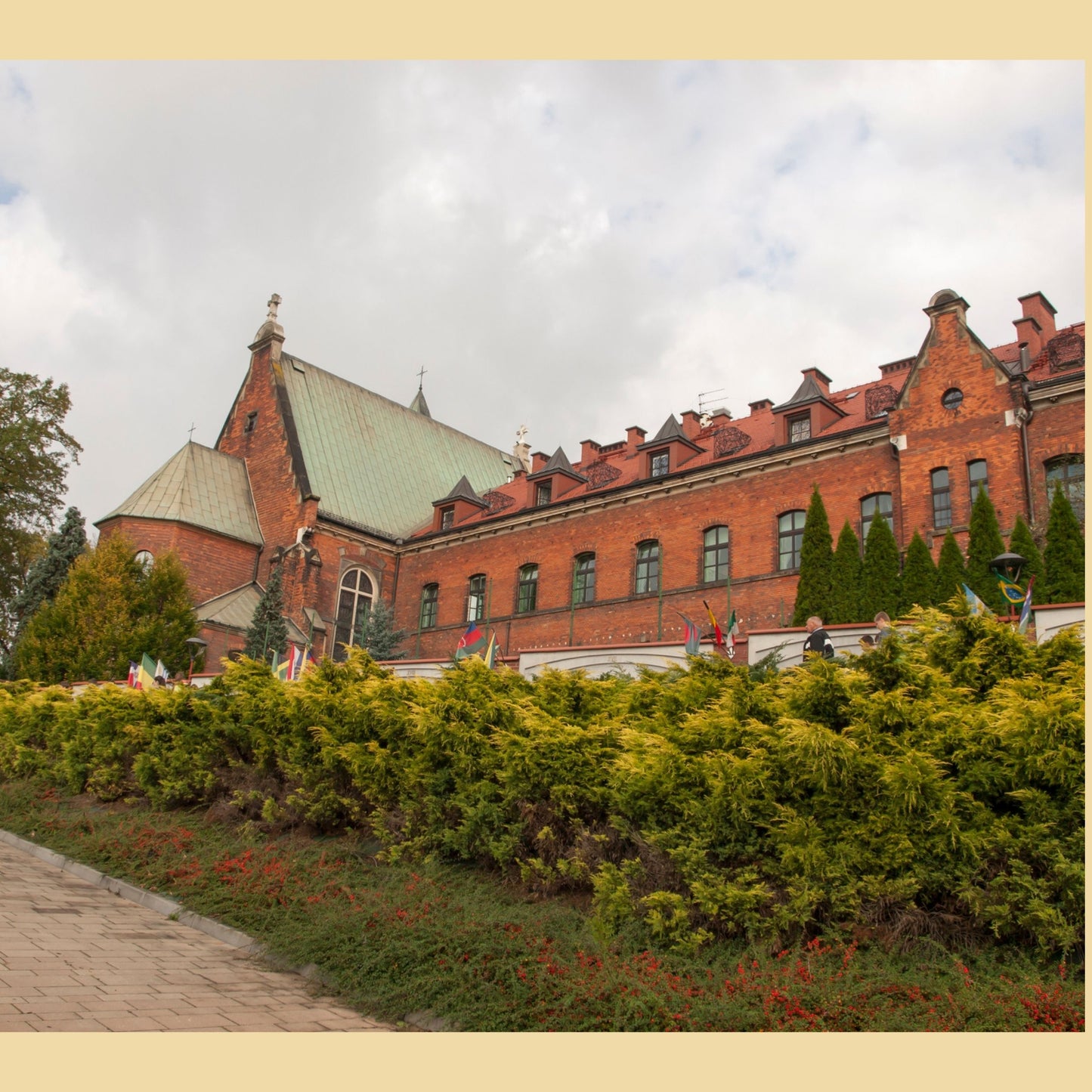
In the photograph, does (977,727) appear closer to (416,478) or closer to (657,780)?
(657,780)

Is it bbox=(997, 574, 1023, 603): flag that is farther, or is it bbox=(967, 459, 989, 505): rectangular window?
bbox=(967, 459, 989, 505): rectangular window

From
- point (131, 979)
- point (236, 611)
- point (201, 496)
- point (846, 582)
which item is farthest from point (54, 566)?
point (131, 979)

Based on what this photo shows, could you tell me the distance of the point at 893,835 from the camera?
623 centimetres

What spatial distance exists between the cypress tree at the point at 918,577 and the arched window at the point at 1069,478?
278 cm

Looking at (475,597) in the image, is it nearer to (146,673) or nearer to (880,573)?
(880,573)

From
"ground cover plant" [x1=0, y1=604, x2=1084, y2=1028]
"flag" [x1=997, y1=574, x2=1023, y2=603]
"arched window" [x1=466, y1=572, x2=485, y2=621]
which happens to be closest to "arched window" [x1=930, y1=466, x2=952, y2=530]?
"flag" [x1=997, y1=574, x2=1023, y2=603]

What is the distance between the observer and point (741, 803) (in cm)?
675

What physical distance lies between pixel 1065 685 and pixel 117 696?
40.2 ft

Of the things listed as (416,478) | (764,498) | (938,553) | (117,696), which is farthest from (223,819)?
(416,478)

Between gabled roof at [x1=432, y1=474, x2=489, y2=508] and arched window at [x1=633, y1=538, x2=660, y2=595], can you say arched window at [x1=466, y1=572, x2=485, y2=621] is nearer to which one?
gabled roof at [x1=432, y1=474, x2=489, y2=508]

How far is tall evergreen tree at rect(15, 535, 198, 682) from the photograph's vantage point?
27.2 m

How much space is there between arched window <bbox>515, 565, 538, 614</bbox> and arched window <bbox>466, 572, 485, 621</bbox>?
1751 millimetres

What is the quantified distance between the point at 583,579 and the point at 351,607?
959 centimetres

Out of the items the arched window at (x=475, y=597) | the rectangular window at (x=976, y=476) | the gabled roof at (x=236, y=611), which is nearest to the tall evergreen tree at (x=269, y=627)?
the gabled roof at (x=236, y=611)
